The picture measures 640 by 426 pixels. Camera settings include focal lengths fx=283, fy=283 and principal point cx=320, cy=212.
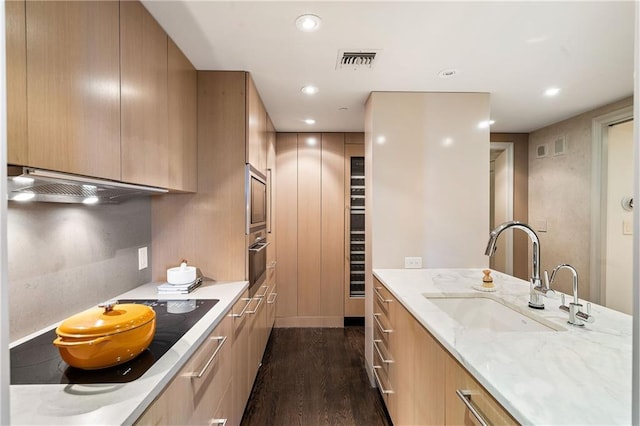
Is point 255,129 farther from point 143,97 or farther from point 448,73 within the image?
point 448,73

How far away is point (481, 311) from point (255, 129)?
78.7 inches

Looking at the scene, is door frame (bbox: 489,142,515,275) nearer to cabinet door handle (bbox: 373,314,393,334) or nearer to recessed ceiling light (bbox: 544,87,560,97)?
recessed ceiling light (bbox: 544,87,560,97)

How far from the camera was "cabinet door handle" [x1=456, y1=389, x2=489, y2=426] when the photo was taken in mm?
826

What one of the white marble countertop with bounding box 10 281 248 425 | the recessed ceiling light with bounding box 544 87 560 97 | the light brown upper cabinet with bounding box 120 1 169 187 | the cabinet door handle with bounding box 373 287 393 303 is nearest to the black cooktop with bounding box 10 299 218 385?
the white marble countertop with bounding box 10 281 248 425

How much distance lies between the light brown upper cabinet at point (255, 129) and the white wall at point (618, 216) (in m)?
3.25

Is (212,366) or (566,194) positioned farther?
(566,194)

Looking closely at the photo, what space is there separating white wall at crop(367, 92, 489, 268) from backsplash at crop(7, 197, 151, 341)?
5.75 ft

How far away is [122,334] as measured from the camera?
0.88 metres

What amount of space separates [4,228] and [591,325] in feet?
5.83

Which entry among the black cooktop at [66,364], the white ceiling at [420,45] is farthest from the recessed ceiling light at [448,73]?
the black cooktop at [66,364]

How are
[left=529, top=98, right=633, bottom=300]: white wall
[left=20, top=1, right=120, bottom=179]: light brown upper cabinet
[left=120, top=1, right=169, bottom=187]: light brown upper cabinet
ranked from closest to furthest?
[left=20, top=1, right=120, bottom=179]: light brown upper cabinet
[left=120, top=1, right=169, bottom=187]: light brown upper cabinet
[left=529, top=98, right=633, bottom=300]: white wall

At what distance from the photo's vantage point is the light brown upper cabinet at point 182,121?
1.64m

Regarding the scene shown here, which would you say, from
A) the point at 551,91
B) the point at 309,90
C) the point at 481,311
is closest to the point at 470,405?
the point at 481,311

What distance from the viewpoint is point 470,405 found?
88 centimetres
